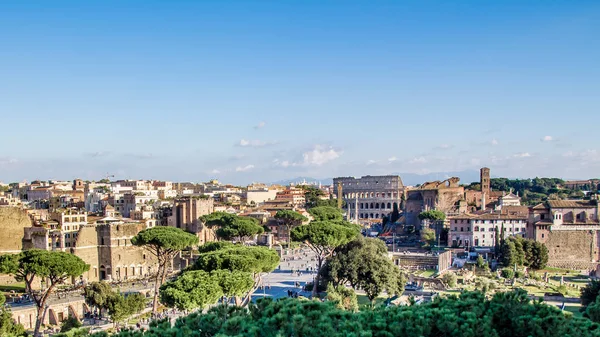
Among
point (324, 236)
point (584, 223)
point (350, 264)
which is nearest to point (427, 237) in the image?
point (584, 223)

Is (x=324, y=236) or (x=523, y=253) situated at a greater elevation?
(x=324, y=236)

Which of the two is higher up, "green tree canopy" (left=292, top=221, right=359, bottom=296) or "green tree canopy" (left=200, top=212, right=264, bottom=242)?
"green tree canopy" (left=292, top=221, right=359, bottom=296)

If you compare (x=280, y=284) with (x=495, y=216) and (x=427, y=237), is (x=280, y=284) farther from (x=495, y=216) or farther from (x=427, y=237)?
(x=495, y=216)

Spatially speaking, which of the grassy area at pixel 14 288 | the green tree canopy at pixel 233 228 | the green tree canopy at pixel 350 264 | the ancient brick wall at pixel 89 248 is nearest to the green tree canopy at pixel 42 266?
the grassy area at pixel 14 288

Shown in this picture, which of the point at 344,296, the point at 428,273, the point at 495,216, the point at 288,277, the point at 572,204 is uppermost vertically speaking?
the point at 572,204

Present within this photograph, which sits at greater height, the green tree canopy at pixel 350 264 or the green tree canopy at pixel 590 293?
the green tree canopy at pixel 350 264

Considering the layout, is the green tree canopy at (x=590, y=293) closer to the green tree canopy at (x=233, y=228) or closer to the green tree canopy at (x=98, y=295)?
the green tree canopy at (x=98, y=295)

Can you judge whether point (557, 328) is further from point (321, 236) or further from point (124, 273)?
point (124, 273)

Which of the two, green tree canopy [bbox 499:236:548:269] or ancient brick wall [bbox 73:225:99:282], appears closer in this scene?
ancient brick wall [bbox 73:225:99:282]

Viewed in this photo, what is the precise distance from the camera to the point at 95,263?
41.7 m

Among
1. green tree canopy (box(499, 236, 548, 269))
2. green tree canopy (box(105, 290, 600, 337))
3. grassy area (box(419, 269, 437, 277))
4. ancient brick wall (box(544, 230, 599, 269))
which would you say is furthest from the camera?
ancient brick wall (box(544, 230, 599, 269))

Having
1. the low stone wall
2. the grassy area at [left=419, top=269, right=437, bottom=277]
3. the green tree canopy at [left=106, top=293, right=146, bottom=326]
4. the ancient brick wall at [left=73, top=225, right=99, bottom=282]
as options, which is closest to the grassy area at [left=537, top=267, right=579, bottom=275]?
the low stone wall

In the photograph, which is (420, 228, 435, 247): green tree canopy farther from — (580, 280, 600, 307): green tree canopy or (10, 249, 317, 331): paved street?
(580, 280, 600, 307): green tree canopy

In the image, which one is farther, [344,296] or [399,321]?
[344,296]
